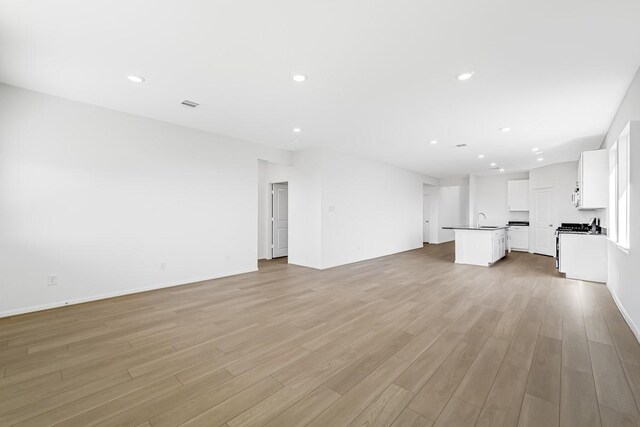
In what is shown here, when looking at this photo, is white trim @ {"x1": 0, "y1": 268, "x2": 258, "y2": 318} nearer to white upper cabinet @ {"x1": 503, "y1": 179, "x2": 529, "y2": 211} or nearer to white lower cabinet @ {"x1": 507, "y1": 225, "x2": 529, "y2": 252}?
white lower cabinet @ {"x1": 507, "y1": 225, "x2": 529, "y2": 252}

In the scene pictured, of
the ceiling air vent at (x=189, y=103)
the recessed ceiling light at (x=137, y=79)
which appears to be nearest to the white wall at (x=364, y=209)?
the ceiling air vent at (x=189, y=103)

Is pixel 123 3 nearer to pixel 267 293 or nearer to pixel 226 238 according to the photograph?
pixel 267 293

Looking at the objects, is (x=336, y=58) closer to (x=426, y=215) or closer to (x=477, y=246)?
(x=477, y=246)

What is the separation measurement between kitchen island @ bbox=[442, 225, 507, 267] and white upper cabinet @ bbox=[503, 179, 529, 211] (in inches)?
126

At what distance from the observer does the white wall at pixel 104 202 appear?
11.7ft

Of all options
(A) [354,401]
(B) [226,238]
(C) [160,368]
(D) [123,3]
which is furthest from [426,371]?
(B) [226,238]

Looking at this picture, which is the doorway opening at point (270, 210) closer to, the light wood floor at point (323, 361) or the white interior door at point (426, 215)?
the light wood floor at point (323, 361)

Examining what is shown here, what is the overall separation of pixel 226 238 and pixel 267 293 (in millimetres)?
1758

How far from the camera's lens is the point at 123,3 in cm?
209

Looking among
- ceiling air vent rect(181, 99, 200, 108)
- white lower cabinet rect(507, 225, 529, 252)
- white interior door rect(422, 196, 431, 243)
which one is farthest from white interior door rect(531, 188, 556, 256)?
ceiling air vent rect(181, 99, 200, 108)

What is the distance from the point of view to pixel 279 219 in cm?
807

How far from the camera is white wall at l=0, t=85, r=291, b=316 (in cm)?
356

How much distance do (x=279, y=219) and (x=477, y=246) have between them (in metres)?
5.28

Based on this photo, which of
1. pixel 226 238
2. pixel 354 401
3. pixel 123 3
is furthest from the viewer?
pixel 226 238
